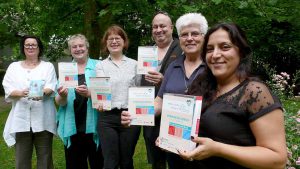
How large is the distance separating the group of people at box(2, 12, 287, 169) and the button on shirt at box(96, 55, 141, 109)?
0.01 metres

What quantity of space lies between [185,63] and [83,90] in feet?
4.77

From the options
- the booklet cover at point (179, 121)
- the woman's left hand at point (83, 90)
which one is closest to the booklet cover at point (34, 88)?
the woman's left hand at point (83, 90)

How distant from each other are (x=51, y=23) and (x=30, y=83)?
3.51 metres

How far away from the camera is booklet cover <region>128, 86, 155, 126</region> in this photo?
10.2 ft

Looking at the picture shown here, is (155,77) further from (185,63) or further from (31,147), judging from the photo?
(31,147)

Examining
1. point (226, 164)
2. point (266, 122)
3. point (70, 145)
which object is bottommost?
point (70, 145)

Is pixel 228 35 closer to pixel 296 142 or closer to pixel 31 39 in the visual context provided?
pixel 296 142

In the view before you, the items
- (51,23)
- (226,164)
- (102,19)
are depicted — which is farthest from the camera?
(51,23)

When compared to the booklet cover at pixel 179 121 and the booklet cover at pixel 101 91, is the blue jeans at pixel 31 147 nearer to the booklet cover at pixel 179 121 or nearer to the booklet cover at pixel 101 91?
the booklet cover at pixel 101 91

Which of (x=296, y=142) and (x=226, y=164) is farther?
(x=296, y=142)

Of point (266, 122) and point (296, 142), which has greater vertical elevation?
point (266, 122)

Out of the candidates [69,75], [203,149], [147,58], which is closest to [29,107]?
[69,75]

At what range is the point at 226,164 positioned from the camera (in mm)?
1995

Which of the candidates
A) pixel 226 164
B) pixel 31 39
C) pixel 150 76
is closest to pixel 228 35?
pixel 226 164
